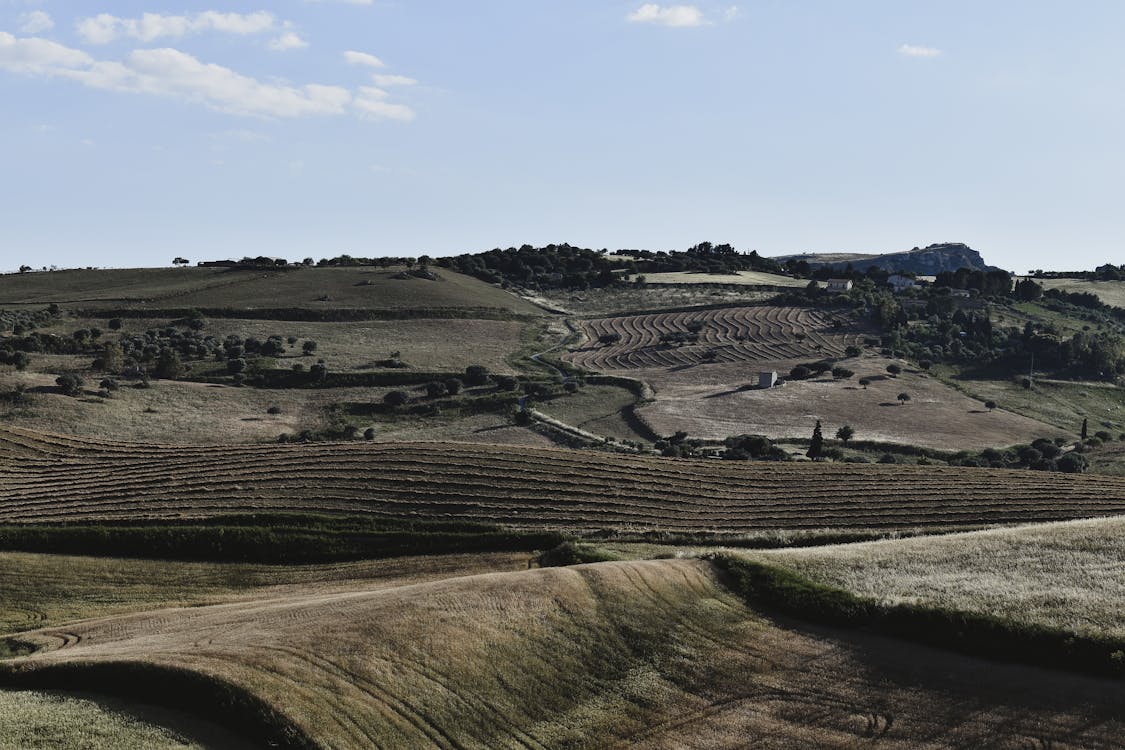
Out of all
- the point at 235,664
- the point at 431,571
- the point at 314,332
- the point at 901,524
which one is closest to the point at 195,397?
the point at 314,332

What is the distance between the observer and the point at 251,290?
171 metres

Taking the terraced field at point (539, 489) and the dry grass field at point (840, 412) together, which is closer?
the terraced field at point (539, 489)

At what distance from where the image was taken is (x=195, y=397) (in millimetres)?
104688

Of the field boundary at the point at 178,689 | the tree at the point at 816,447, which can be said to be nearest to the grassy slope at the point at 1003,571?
the field boundary at the point at 178,689

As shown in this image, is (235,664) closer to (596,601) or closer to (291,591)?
(596,601)

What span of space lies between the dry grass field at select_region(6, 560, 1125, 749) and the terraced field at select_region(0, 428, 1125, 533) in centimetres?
1904

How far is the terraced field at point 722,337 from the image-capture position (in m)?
142

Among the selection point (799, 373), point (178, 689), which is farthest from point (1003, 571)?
point (799, 373)

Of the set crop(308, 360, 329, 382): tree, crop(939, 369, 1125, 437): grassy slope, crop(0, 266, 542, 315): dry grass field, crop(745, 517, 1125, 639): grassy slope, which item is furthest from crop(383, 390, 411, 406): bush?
crop(745, 517, 1125, 639): grassy slope

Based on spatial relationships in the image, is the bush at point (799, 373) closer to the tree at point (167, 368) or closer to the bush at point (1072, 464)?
the bush at point (1072, 464)

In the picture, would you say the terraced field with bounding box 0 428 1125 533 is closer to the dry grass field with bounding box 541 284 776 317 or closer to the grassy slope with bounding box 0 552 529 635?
the grassy slope with bounding box 0 552 529 635

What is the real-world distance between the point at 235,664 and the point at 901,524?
35.9 metres

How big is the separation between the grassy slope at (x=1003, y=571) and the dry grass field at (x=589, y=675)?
3157mm

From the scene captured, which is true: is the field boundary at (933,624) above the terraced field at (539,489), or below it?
above
